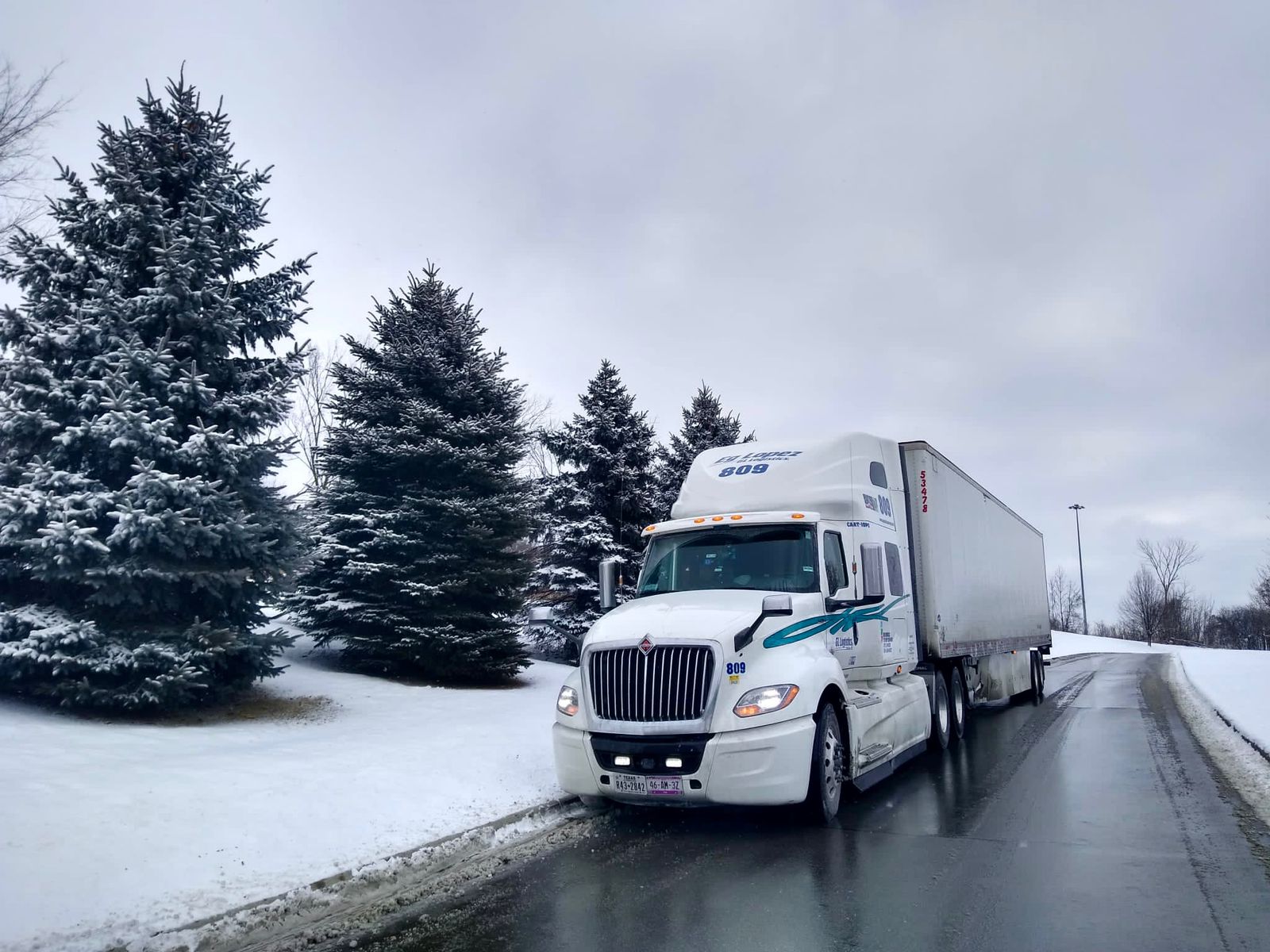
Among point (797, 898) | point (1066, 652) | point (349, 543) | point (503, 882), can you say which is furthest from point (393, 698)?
point (1066, 652)

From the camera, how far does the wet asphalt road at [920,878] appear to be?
4871 mm

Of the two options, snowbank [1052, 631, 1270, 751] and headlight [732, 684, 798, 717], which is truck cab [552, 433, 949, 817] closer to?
headlight [732, 684, 798, 717]

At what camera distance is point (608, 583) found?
9.22m

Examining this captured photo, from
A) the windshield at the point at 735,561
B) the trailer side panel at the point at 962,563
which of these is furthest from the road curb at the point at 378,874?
the trailer side panel at the point at 962,563

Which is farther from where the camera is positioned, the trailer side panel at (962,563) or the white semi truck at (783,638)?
the trailer side panel at (962,563)

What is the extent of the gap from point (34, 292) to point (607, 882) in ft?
33.8

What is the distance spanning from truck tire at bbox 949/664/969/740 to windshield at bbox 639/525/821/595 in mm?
5330

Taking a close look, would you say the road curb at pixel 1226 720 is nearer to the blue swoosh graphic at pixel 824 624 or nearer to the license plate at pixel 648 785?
the blue swoosh graphic at pixel 824 624

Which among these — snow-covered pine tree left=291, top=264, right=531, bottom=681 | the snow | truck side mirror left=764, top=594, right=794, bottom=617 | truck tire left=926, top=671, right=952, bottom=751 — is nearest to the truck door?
truck side mirror left=764, top=594, right=794, bottom=617

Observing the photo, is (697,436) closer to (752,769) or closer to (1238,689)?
(1238,689)

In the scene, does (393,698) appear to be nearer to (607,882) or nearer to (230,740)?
(230,740)

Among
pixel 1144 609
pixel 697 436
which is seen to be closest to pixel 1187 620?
pixel 1144 609

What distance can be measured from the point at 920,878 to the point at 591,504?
17945 millimetres

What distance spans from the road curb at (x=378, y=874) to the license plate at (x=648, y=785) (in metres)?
0.92
